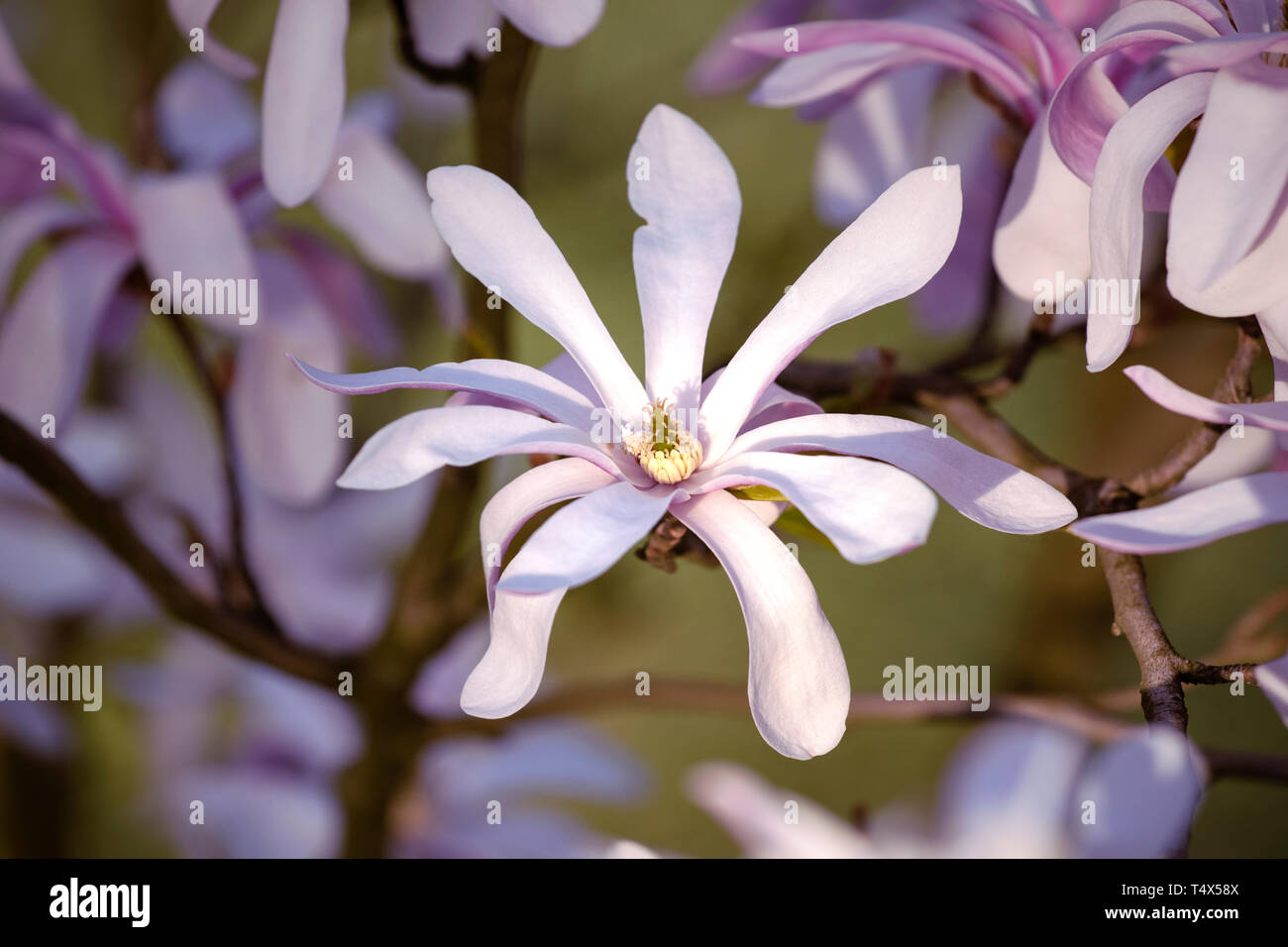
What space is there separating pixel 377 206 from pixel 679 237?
0.62ft

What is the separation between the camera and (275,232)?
491 mm

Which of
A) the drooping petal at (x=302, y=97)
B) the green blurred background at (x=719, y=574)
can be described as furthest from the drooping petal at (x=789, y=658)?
the green blurred background at (x=719, y=574)

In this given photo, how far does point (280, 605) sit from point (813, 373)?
15.2 inches

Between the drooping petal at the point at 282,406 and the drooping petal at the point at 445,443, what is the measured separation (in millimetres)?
212

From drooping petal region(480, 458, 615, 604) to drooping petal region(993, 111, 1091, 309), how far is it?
16 cm

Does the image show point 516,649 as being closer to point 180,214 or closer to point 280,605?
point 180,214

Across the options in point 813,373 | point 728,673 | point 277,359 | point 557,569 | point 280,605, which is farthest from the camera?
point 728,673

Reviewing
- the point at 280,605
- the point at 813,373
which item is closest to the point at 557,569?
the point at 813,373

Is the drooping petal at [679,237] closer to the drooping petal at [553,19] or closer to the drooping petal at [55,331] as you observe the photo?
the drooping petal at [553,19]

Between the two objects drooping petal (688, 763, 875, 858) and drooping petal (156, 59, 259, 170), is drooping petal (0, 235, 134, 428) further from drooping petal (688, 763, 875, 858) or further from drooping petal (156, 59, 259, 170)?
drooping petal (688, 763, 875, 858)

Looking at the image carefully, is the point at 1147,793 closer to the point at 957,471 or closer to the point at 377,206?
the point at 957,471

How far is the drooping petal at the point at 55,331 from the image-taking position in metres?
0.41

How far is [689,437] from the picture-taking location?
301 millimetres

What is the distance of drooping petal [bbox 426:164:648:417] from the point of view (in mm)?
300
